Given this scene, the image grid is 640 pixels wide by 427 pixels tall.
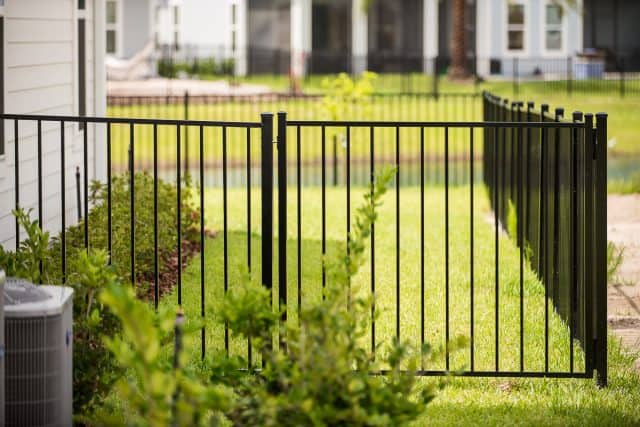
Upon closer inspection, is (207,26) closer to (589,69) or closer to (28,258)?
(589,69)

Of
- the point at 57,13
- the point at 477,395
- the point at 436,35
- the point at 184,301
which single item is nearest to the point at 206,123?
the point at 477,395

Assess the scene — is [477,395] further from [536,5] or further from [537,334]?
[536,5]

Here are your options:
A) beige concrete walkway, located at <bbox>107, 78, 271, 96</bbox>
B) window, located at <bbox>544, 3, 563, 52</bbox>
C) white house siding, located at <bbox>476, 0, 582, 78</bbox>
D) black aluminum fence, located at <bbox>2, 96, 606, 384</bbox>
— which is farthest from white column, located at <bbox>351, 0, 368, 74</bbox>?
black aluminum fence, located at <bbox>2, 96, 606, 384</bbox>

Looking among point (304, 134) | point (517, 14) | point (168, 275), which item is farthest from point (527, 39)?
point (168, 275)

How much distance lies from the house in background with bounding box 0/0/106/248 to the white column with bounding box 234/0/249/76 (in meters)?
27.4

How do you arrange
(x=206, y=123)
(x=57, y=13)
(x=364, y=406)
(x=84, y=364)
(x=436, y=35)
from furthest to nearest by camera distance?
(x=436, y=35) → (x=57, y=13) → (x=206, y=123) → (x=84, y=364) → (x=364, y=406)

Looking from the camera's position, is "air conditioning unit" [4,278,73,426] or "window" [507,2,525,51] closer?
"air conditioning unit" [4,278,73,426]

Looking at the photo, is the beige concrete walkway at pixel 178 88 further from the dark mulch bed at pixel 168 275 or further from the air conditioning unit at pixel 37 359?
the air conditioning unit at pixel 37 359

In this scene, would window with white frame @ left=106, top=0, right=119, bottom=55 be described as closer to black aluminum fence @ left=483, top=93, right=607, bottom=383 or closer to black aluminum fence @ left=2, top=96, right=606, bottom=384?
black aluminum fence @ left=2, top=96, right=606, bottom=384

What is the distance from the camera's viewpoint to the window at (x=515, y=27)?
42.5m

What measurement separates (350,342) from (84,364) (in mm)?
1664

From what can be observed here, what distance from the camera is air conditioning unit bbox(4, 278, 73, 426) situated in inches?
225

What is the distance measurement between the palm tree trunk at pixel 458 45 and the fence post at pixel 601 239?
29898 mm

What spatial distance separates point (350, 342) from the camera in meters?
5.05
